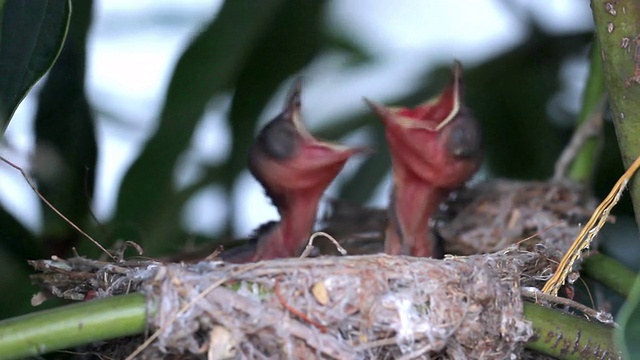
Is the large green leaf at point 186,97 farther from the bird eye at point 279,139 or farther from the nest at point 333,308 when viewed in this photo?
the nest at point 333,308

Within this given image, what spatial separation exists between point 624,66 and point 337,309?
41 cm

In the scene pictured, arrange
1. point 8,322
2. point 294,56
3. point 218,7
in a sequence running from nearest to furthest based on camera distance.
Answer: point 8,322 < point 218,7 < point 294,56

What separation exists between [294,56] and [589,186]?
0.66 metres

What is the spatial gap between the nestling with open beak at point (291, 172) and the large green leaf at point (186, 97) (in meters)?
0.21

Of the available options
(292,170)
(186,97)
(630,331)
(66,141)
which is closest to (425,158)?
(292,170)

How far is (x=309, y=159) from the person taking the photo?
5.23 feet

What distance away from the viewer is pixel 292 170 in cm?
162

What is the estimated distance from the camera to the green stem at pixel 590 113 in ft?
6.07

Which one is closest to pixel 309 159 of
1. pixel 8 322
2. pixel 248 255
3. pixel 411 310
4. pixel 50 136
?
pixel 248 255

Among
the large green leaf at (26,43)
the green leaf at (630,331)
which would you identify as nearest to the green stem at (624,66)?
the green leaf at (630,331)

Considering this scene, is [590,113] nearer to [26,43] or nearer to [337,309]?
[337,309]

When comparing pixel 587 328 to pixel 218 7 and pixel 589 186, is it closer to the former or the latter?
pixel 589 186

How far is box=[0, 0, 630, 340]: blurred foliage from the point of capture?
1684mm

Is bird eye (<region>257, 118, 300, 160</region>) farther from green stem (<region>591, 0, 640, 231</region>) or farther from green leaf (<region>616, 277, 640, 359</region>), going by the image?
green leaf (<region>616, 277, 640, 359</region>)
